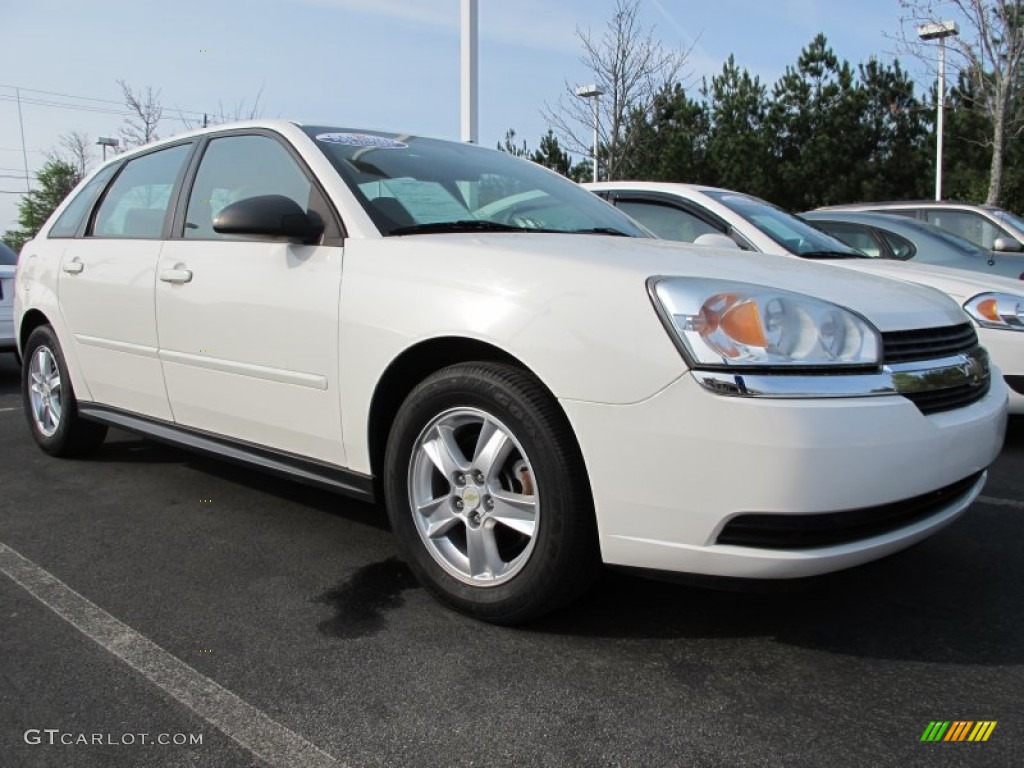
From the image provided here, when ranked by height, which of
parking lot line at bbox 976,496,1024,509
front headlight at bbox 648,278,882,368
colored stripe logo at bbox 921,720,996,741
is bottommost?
parking lot line at bbox 976,496,1024,509

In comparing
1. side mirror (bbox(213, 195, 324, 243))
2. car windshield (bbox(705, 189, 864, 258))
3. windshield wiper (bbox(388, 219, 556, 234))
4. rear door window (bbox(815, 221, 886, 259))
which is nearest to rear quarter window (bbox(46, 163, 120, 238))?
side mirror (bbox(213, 195, 324, 243))

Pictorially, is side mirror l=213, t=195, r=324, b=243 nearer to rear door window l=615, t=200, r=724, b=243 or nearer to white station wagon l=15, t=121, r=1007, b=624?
white station wagon l=15, t=121, r=1007, b=624

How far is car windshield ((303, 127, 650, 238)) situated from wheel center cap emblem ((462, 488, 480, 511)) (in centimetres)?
90

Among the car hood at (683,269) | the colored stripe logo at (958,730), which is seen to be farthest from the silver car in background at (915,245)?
the colored stripe logo at (958,730)

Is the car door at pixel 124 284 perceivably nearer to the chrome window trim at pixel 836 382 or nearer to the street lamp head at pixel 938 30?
the chrome window trim at pixel 836 382

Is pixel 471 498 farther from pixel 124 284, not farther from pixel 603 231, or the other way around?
pixel 124 284

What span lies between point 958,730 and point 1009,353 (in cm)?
303

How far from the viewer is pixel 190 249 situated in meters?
3.35

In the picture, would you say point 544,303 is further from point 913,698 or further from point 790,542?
point 913,698

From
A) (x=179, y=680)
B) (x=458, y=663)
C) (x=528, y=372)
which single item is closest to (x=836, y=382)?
(x=528, y=372)

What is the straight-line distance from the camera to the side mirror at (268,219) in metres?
2.75

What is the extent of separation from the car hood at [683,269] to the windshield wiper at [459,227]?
0.09m

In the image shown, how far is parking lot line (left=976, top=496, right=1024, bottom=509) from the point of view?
3.57 metres

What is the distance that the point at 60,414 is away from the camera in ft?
14.3
